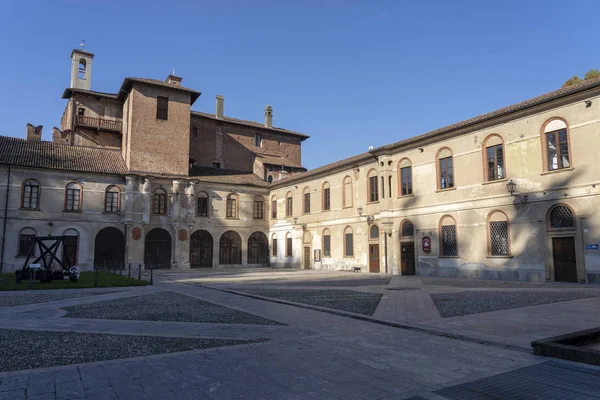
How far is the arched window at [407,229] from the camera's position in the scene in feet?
83.7

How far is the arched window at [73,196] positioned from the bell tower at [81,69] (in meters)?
12.2

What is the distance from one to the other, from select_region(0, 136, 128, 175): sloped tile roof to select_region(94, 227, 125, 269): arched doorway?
483 centimetres

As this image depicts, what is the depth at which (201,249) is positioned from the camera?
36.4 m

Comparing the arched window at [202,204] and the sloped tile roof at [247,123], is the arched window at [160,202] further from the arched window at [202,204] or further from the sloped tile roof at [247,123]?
the sloped tile roof at [247,123]

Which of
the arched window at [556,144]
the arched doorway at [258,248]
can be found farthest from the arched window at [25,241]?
the arched window at [556,144]

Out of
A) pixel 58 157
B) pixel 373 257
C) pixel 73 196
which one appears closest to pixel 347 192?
pixel 373 257

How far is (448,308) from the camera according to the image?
10.8 meters

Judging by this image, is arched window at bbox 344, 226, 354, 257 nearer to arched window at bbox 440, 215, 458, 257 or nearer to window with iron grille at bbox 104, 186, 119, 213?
arched window at bbox 440, 215, 458, 257

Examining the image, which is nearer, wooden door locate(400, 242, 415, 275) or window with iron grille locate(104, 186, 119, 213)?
wooden door locate(400, 242, 415, 275)

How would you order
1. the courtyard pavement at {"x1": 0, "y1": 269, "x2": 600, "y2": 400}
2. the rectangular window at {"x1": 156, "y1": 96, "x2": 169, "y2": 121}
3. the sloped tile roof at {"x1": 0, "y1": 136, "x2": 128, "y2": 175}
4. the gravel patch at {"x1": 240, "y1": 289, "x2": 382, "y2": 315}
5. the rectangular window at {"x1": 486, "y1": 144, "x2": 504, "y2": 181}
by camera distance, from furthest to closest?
the rectangular window at {"x1": 156, "y1": 96, "x2": 169, "y2": 121}
the sloped tile roof at {"x1": 0, "y1": 136, "x2": 128, "y2": 175}
the rectangular window at {"x1": 486, "y1": 144, "x2": 504, "y2": 181}
the gravel patch at {"x1": 240, "y1": 289, "x2": 382, "y2": 315}
the courtyard pavement at {"x1": 0, "y1": 269, "x2": 600, "y2": 400}

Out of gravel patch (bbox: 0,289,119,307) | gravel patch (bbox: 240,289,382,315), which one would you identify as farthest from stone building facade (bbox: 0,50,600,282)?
gravel patch (bbox: 0,289,119,307)

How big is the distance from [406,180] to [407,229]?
313 cm

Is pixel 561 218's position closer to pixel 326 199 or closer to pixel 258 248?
pixel 326 199

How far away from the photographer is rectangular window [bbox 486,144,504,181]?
69.1ft
